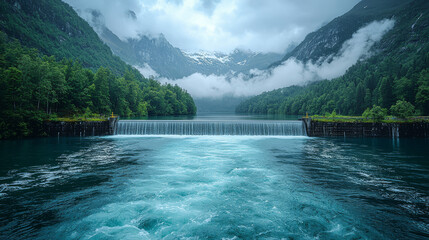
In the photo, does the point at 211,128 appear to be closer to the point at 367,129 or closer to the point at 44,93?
the point at 367,129

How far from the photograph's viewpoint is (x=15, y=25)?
111062 millimetres

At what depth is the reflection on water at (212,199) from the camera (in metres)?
8.03

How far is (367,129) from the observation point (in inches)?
1490

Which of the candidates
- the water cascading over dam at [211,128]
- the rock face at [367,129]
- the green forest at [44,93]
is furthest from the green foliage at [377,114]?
the green forest at [44,93]

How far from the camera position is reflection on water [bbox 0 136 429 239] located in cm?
803

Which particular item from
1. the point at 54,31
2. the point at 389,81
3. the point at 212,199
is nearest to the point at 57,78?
the point at 212,199

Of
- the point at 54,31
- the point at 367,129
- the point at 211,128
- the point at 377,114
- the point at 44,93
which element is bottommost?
the point at 367,129

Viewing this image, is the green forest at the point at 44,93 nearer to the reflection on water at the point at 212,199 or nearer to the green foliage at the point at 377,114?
the reflection on water at the point at 212,199

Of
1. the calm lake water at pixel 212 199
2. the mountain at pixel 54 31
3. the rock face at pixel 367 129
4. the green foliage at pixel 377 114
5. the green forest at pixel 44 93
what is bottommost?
the calm lake water at pixel 212 199

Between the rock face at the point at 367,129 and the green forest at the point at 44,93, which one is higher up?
the green forest at the point at 44,93

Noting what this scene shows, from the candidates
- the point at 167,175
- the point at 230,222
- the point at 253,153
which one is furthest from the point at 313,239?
the point at 253,153

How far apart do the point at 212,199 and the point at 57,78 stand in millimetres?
46943

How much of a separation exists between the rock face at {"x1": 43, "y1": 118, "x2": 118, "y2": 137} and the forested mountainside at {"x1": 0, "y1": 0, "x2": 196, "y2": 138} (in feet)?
6.19

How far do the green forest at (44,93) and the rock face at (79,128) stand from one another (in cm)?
170
